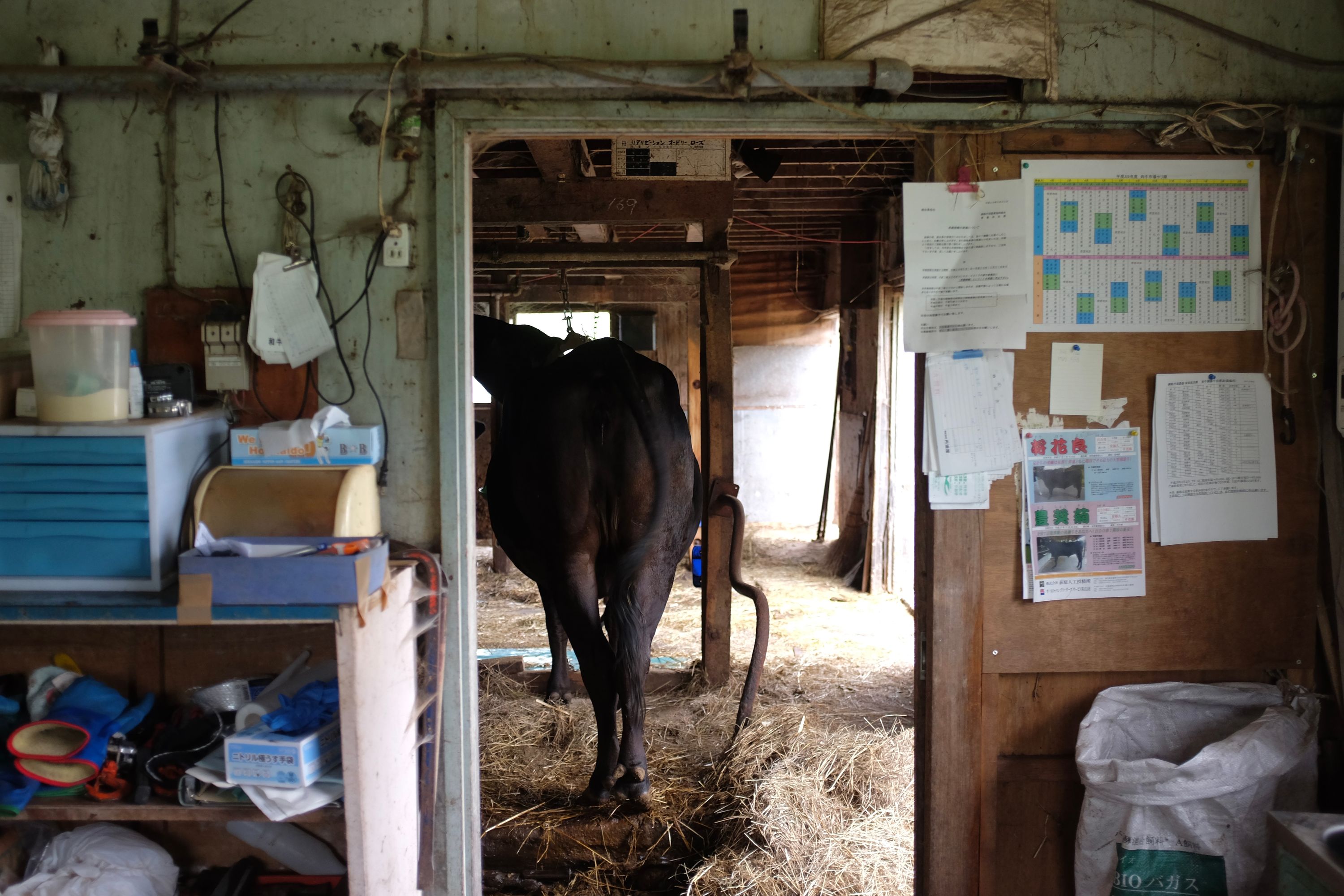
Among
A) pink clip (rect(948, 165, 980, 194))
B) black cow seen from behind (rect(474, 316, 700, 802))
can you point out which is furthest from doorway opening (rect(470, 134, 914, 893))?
pink clip (rect(948, 165, 980, 194))

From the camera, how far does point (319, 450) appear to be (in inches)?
82.3

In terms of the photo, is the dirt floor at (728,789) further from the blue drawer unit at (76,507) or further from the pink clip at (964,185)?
the pink clip at (964,185)

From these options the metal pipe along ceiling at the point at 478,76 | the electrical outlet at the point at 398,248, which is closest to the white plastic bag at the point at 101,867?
the electrical outlet at the point at 398,248

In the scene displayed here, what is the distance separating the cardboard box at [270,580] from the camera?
1.71 metres

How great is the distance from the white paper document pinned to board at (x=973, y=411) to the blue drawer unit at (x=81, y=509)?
5.65 ft

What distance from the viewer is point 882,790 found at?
344 cm

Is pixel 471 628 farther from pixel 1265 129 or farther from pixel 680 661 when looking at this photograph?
pixel 680 661

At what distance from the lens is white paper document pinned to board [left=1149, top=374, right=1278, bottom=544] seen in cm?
223

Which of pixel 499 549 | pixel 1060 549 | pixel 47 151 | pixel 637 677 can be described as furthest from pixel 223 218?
pixel 499 549

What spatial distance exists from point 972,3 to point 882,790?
266 cm

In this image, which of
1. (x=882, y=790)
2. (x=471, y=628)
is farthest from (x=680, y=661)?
(x=471, y=628)

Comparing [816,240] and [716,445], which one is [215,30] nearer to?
[716,445]

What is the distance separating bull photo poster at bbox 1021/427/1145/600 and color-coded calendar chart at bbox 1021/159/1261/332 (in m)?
Answer: 0.28

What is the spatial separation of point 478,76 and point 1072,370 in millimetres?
1543
